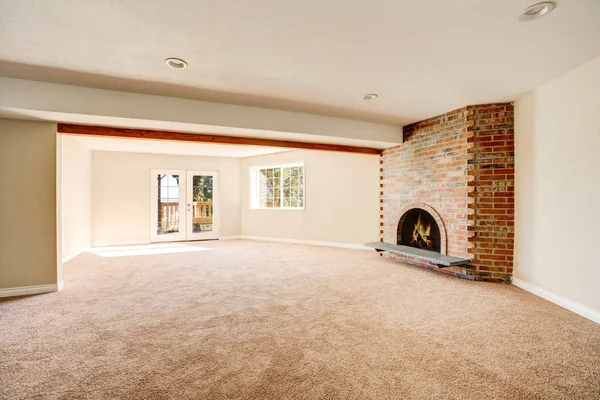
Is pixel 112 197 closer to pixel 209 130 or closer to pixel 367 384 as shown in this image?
pixel 209 130

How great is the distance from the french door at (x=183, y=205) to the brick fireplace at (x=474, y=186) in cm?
565

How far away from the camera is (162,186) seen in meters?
7.60

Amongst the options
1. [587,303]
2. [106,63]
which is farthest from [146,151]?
[587,303]

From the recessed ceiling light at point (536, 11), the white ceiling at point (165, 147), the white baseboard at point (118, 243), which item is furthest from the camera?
the white baseboard at point (118, 243)

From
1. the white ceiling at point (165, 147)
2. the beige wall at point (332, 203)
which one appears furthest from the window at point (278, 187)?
the white ceiling at point (165, 147)

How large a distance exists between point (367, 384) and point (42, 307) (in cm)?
327

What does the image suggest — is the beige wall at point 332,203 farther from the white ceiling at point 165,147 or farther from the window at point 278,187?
the white ceiling at point 165,147

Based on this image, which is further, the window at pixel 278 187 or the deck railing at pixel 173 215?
the deck railing at pixel 173 215

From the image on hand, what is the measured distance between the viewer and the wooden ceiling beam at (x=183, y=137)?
3709mm

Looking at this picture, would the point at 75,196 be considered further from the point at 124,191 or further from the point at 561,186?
the point at 561,186

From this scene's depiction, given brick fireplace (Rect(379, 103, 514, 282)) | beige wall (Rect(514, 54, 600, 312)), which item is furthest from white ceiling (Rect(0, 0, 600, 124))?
brick fireplace (Rect(379, 103, 514, 282))

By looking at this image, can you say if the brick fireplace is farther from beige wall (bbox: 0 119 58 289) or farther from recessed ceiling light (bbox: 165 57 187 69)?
beige wall (bbox: 0 119 58 289)

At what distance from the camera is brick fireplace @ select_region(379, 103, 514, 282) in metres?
3.69

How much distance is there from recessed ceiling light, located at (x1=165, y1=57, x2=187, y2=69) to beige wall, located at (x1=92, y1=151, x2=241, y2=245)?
5376mm
